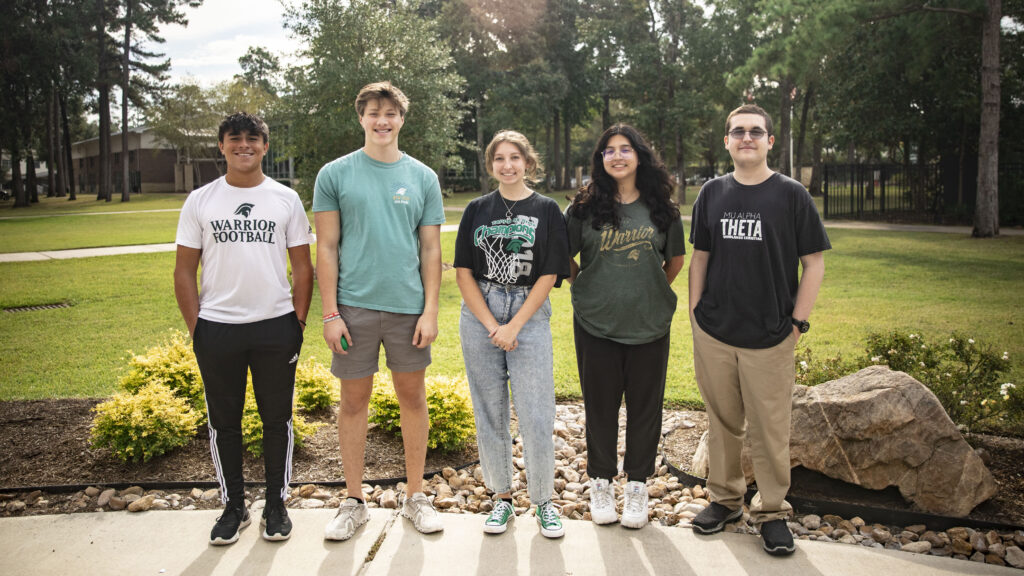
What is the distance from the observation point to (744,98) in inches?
1480

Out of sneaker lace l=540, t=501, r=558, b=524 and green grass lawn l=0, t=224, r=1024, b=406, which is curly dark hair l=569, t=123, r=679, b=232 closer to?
sneaker lace l=540, t=501, r=558, b=524

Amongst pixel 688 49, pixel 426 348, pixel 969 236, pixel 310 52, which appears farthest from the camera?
pixel 688 49

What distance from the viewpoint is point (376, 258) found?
3117 millimetres

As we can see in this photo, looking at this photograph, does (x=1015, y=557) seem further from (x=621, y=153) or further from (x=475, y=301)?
(x=475, y=301)

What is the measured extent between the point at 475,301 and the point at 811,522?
204cm

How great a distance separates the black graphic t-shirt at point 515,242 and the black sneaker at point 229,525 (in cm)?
155

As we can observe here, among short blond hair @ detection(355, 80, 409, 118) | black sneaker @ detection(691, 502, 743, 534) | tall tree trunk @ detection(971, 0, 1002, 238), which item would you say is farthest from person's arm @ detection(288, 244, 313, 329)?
tall tree trunk @ detection(971, 0, 1002, 238)

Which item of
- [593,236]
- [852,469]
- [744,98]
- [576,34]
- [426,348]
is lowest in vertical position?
[852,469]

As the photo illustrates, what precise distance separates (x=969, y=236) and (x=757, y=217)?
1647 cm

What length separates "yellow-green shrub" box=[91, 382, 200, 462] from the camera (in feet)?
13.2

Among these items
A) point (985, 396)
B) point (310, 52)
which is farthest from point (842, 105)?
point (985, 396)

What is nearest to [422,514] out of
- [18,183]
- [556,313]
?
[556,313]

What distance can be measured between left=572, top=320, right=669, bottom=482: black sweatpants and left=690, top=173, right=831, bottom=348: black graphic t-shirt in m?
0.36

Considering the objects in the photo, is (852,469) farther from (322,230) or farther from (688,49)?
(688,49)
